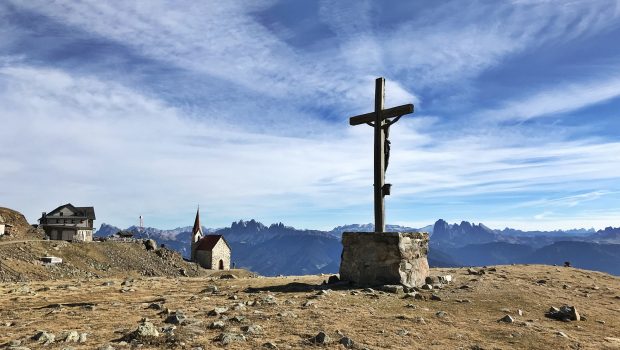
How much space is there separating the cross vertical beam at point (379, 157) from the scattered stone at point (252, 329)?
30.4ft

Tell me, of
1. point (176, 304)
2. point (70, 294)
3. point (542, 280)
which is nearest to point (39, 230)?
point (70, 294)

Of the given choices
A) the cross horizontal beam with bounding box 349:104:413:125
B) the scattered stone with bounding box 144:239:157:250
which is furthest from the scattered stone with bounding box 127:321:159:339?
the scattered stone with bounding box 144:239:157:250

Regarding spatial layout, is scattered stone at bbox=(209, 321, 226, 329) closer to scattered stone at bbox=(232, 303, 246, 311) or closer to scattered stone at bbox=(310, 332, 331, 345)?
scattered stone at bbox=(232, 303, 246, 311)

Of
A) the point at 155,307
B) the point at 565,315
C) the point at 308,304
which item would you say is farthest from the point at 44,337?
the point at 565,315

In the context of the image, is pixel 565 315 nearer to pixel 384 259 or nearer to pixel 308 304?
pixel 384 259

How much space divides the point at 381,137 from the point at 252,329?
10.9m

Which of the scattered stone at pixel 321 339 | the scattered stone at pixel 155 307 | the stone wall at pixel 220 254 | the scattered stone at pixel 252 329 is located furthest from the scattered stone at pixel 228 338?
the stone wall at pixel 220 254

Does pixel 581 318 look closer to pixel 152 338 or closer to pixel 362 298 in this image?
pixel 362 298

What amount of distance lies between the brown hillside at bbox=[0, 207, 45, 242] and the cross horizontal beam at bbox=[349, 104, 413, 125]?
70690mm

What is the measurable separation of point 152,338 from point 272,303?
4.52m

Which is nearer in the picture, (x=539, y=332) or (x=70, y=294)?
(x=539, y=332)

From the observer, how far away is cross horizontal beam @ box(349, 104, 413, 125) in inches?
650

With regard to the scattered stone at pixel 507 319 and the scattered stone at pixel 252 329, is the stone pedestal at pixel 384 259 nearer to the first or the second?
the scattered stone at pixel 507 319

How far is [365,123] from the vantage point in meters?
18.0
